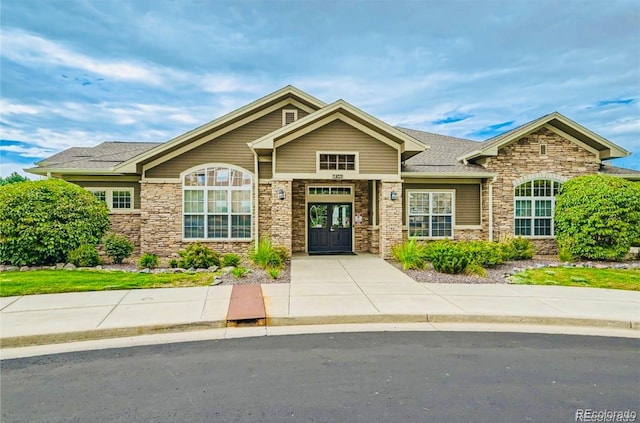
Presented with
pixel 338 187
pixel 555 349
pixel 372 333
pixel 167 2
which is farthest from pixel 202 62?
pixel 555 349

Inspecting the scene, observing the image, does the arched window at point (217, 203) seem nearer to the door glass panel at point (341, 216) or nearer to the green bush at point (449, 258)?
the door glass panel at point (341, 216)

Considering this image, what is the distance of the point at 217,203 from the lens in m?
14.7


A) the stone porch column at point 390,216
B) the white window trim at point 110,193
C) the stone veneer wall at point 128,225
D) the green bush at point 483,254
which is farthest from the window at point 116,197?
the green bush at point 483,254

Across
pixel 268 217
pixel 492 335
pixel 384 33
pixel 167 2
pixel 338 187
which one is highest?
pixel 384 33

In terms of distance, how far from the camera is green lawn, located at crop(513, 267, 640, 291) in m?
9.84

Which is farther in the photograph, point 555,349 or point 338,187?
point 338,187

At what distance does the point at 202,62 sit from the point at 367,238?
17.1 m

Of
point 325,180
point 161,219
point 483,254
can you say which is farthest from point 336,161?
point 161,219

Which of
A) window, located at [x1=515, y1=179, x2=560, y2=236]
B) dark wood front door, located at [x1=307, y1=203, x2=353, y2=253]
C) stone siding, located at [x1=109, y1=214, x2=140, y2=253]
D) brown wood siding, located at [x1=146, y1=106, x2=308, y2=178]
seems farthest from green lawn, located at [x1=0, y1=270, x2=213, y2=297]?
window, located at [x1=515, y1=179, x2=560, y2=236]

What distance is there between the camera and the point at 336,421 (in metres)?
3.52

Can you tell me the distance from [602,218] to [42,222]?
19.1m

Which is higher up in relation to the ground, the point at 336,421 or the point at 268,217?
the point at 268,217

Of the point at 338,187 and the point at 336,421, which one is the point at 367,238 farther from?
the point at 336,421

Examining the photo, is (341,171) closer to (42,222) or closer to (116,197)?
(116,197)
